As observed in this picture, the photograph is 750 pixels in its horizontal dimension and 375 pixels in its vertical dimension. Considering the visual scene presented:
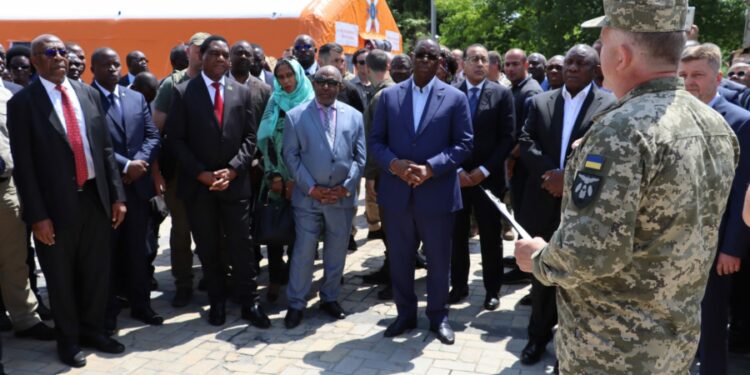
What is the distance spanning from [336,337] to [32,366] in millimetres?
2066

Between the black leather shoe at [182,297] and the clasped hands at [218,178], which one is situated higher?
the clasped hands at [218,178]

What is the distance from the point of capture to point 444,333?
4.60 metres

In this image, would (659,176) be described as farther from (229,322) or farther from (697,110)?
(229,322)

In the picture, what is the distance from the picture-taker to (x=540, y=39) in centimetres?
1725

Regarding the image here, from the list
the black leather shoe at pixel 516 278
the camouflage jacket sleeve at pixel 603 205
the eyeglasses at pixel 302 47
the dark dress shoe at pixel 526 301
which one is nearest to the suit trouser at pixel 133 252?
the eyeglasses at pixel 302 47

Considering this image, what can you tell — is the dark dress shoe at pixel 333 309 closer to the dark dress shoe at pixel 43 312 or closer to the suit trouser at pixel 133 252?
the suit trouser at pixel 133 252

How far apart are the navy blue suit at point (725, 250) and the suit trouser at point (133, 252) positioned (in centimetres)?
399

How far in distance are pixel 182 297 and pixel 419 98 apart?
2.66 meters

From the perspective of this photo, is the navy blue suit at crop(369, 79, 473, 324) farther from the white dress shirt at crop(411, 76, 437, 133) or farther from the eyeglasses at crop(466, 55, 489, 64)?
the eyeglasses at crop(466, 55, 489, 64)

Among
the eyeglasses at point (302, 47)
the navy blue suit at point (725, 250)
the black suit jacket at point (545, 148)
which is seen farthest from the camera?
the eyeglasses at point (302, 47)

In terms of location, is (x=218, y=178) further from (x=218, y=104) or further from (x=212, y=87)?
(x=212, y=87)

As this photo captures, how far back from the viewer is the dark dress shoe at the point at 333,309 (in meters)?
5.12

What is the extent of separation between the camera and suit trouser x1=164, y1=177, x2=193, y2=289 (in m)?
5.49

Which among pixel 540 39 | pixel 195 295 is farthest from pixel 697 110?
pixel 540 39
